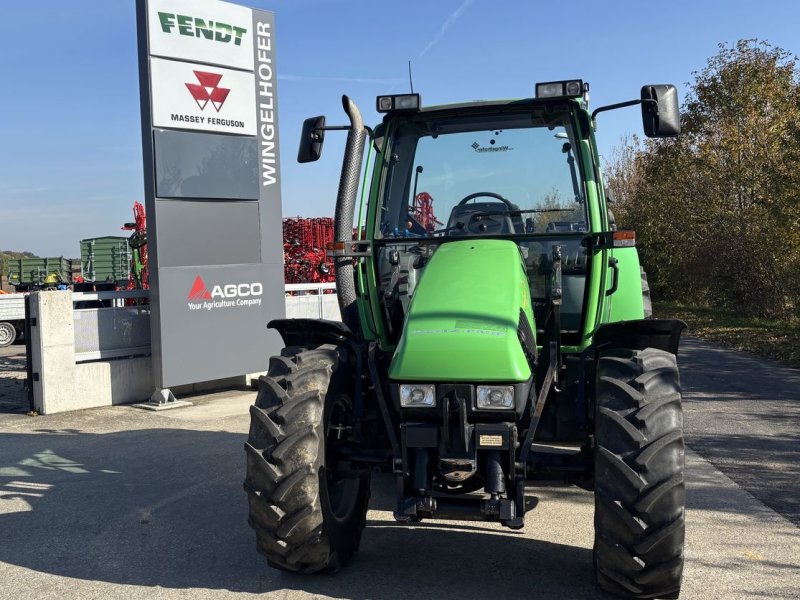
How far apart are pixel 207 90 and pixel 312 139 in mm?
5346

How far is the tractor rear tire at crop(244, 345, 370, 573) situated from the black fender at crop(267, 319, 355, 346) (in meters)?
0.33

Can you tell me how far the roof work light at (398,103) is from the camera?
4.84 m

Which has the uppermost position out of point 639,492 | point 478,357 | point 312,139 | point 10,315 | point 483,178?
point 312,139

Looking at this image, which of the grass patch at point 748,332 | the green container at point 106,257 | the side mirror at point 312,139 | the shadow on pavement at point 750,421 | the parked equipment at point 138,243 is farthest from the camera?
the green container at point 106,257

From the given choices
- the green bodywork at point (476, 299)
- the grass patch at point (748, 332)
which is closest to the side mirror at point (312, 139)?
the green bodywork at point (476, 299)

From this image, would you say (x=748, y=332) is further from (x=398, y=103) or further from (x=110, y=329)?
(x=398, y=103)

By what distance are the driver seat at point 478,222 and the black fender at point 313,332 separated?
96 cm

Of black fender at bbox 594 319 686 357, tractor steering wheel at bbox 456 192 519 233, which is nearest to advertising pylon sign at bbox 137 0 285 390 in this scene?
tractor steering wheel at bbox 456 192 519 233

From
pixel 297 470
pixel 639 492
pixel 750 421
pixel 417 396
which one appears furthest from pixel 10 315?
pixel 639 492

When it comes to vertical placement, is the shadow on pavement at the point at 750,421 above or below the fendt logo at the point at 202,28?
below

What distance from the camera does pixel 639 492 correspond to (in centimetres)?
338

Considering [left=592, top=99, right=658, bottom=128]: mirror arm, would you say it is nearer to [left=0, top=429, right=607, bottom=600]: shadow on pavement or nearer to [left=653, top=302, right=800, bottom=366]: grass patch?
[left=0, top=429, right=607, bottom=600]: shadow on pavement

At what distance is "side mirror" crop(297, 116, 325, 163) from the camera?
16.4ft

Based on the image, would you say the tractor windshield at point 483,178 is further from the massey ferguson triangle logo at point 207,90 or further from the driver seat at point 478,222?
the massey ferguson triangle logo at point 207,90
